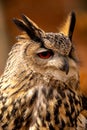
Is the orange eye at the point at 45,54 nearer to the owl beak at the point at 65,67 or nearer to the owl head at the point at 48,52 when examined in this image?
the owl head at the point at 48,52

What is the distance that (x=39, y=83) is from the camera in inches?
211

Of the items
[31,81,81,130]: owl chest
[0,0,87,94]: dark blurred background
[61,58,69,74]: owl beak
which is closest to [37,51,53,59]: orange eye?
[61,58,69,74]: owl beak

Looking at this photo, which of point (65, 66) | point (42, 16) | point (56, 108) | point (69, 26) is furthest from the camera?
point (42, 16)

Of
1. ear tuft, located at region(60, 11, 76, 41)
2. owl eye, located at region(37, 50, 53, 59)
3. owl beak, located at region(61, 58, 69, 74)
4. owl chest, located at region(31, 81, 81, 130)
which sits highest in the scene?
ear tuft, located at region(60, 11, 76, 41)

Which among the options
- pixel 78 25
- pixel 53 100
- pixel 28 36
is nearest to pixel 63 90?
pixel 53 100

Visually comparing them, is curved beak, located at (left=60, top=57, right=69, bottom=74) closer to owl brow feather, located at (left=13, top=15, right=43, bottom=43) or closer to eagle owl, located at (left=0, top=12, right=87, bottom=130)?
eagle owl, located at (left=0, top=12, right=87, bottom=130)

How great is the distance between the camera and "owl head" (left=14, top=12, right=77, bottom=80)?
5.23 meters

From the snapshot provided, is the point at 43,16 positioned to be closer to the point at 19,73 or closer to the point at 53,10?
the point at 53,10

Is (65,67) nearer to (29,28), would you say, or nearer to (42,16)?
(29,28)

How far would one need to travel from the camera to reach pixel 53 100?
535 centimetres

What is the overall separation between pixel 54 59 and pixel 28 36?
0.25 m

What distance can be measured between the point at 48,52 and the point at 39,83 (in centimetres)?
24

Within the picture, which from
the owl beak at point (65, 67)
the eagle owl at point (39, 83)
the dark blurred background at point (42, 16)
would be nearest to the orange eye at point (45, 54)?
the eagle owl at point (39, 83)

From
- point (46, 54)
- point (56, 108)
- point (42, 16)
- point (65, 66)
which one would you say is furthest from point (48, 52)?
point (42, 16)
